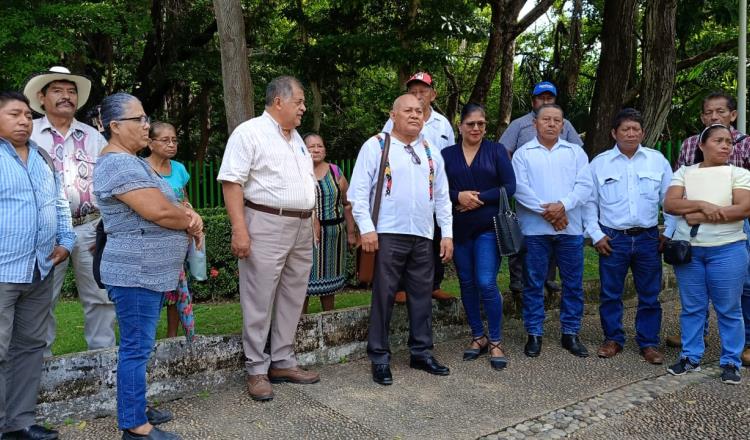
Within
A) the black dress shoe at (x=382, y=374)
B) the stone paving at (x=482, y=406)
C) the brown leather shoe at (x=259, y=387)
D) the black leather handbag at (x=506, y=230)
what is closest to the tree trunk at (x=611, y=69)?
the stone paving at (x=482, y=406)

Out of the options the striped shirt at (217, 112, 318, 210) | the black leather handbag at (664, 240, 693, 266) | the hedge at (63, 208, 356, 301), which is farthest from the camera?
the hedge at (63, 208, 356, 301)

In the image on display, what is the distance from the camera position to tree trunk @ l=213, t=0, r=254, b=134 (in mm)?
6879

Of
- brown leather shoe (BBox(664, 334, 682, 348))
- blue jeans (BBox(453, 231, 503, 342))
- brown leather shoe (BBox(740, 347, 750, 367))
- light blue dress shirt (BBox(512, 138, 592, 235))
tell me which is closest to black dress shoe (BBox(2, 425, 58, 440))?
blue jeans (BBox(453, 231, 503, 342))

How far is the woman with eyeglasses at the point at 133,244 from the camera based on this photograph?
127 inches

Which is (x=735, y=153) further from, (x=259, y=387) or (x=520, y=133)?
(x=259, y=387)

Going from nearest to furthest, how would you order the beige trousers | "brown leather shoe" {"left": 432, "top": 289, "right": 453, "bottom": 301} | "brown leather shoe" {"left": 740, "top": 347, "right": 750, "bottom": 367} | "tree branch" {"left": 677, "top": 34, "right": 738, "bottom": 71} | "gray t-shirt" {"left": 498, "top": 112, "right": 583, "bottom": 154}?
the beige trousers → "brown leather shoe" {"left": 740, "top": 347, "right": 750, "bottom": 367} → "brown leather shoe" {"left": 432, "top": 289, "right": 453, "bottom": 301} → "gray t-shirt" {"left": 498, "top": 112, "right": 583, "bottom": 154} → "tree branch" {"left": 677, "top": 34, "right": 738, "bottom": 71}

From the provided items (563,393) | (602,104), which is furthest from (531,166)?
(602,104)

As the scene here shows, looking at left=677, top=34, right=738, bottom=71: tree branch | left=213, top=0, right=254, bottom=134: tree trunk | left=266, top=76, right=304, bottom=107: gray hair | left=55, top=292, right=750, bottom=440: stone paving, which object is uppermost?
left=677, top=34, right=738, bottom=71: tree branch

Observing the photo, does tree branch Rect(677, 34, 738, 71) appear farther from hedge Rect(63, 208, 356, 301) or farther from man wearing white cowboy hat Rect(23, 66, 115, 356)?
man wearing white cowboy hat Rect(23, 66, 115, 356)

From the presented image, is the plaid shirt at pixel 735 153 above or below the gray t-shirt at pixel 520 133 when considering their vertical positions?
below

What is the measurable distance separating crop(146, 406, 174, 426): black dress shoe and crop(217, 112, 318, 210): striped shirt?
4.61 feet

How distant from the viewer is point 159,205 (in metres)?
3.24

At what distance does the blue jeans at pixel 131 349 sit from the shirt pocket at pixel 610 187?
139 inches

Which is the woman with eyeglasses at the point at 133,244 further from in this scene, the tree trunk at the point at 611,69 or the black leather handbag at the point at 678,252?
the tree trunk at the point at 611,69
